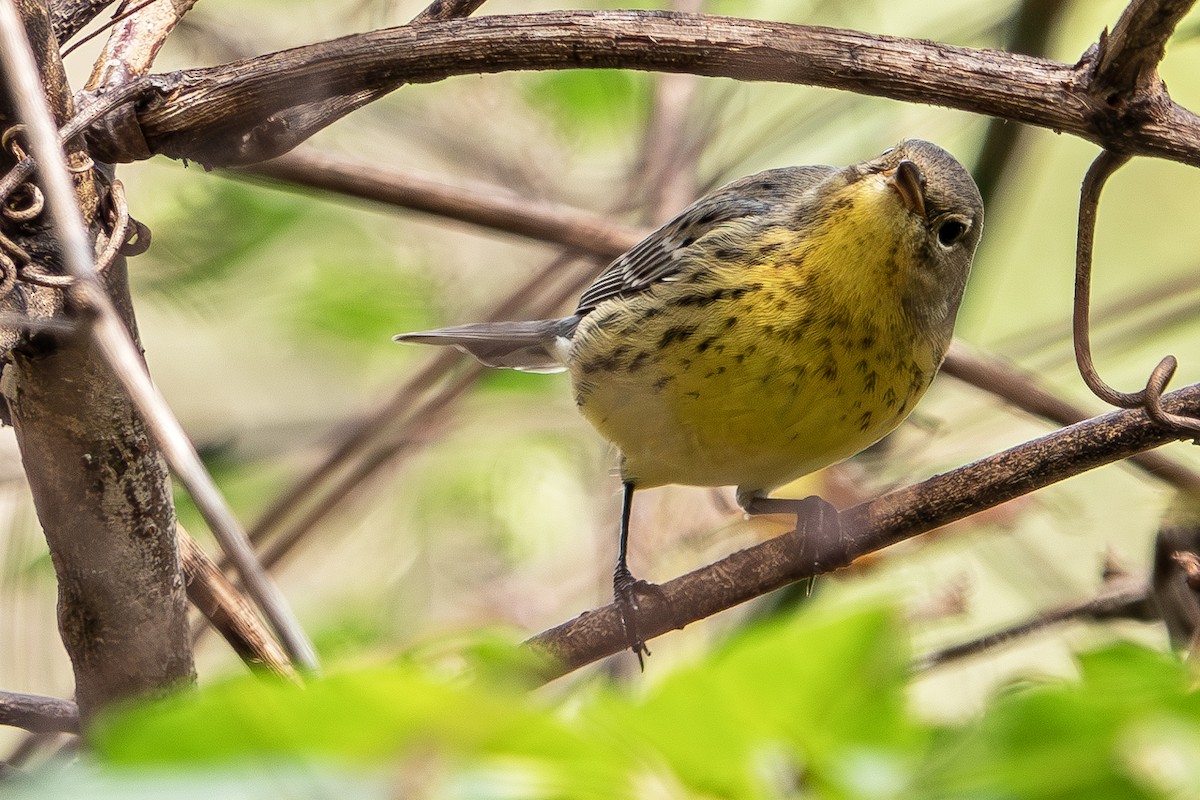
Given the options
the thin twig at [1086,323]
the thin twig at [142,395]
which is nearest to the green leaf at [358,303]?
the thin twig at [1086,323]

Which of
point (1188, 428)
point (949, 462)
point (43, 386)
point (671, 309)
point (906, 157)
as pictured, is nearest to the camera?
point (43, 386)

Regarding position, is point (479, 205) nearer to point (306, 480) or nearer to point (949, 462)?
point (306, 480)

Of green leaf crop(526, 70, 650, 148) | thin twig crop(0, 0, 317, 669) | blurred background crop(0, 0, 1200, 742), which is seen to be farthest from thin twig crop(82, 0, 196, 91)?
green leaf crop(526, 70, 650, 148)

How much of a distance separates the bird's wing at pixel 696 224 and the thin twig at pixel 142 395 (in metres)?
1.96

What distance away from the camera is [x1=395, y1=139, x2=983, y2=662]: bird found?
2.49 m

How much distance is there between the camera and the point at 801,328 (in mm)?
2482

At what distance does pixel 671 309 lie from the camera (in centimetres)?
276

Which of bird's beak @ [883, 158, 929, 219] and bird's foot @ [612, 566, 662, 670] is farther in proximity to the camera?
bird's foot @ [612, 566, 662, 670]

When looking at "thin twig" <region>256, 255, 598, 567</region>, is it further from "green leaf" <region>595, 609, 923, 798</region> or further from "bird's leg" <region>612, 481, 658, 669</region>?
"green leaf" <region>595, 609, 923, 798</region>

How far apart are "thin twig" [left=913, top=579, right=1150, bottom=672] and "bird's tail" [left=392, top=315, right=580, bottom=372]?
139 centimetres

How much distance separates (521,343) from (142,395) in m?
2.50

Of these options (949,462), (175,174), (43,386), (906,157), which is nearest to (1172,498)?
(949,462)

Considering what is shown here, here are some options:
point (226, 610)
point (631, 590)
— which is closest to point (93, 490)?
point (226, 610)

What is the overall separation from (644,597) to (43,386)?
1.58 m
